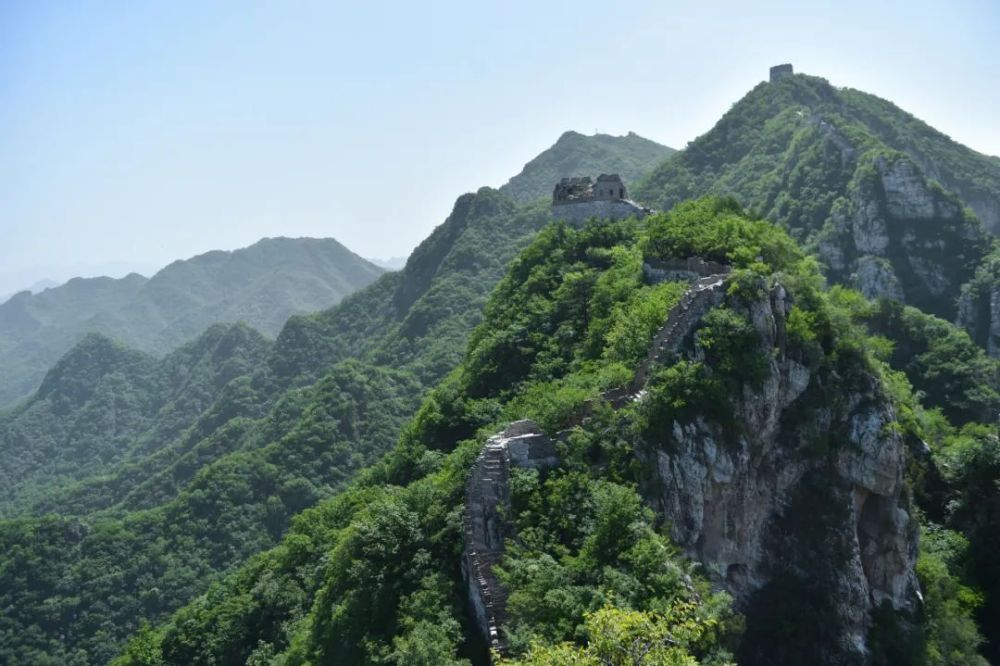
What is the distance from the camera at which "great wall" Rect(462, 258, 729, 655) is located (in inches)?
901

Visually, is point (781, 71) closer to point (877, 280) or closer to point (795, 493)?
point (877, 280)

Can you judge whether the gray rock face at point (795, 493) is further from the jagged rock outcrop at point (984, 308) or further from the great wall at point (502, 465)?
the jagged rock outcrop at point (984, 308)

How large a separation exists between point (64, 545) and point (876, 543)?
6556cm

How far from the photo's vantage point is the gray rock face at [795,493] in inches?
1153

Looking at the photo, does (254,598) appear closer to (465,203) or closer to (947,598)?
(947,598)

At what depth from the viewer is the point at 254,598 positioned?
4084 centimetres

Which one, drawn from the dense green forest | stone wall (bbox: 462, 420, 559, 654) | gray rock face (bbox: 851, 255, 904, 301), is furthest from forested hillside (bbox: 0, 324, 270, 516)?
stone wall (bbox: 462, 420, 559, 654)

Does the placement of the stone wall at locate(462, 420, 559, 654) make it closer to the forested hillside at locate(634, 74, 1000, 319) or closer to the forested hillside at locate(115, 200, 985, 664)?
the forested hillside at locate(115, 200, 985, 664)

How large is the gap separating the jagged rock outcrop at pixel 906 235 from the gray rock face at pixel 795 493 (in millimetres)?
61036

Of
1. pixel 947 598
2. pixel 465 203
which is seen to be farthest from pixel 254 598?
pixel 465 203

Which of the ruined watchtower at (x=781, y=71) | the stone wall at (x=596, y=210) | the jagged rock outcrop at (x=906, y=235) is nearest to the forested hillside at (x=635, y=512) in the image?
the stone wall at (x=596, y=210)

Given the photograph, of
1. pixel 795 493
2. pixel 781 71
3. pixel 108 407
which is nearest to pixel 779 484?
pixel 795 493

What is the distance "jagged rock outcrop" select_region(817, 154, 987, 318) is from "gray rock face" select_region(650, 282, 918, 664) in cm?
6104

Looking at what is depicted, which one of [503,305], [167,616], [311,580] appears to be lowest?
[167,616]
